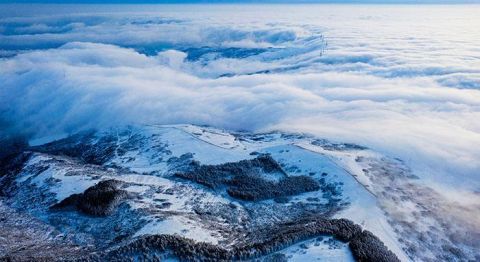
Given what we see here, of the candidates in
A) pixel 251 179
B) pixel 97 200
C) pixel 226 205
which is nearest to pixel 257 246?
pixel 226 205

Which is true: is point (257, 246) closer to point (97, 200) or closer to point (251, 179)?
point (251, 179)

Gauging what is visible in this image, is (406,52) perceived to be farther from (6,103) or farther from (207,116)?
(6,103)

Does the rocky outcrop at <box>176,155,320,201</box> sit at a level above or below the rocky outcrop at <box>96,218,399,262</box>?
below

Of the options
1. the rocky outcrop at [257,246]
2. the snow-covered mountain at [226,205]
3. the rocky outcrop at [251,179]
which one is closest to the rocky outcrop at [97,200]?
the snow-covered mountain at [226,205]

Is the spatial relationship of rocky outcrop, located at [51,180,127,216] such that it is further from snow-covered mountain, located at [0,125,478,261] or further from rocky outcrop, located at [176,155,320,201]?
rocky outcrop, located at [176,155,320,201]

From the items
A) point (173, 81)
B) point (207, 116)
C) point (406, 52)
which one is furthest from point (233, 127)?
point (406, 52)

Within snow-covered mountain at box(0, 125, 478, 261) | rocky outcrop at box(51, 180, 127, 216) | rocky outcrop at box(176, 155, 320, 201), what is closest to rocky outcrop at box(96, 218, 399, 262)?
snow-covered mountain at box(0, 125, 478, 261)

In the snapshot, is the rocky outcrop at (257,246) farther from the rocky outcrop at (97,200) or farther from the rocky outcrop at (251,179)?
the rocky outcrop at (97,200)

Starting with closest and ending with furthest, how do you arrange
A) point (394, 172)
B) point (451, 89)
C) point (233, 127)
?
point (394, 172) → point (233, 127) → point (451, 89)
